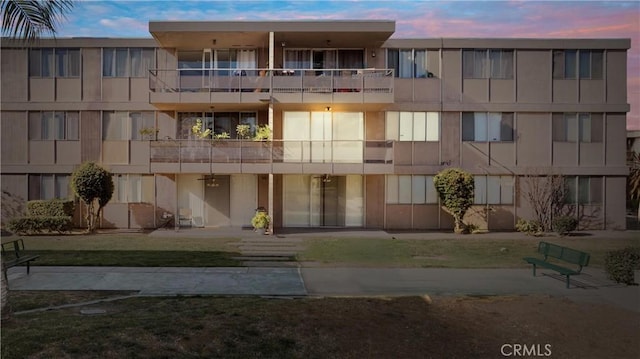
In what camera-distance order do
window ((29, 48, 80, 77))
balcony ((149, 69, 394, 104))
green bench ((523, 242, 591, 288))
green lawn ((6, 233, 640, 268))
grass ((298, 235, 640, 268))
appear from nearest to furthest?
1. green bench ((523, 242, 591, 288))
2. green lawn ((6, 233, 640, 268))
3. grass ((298, 235, 640, 268))
4. balcony ((149, 69, 394, 104))
5. window ((29, 48, 80, 77))

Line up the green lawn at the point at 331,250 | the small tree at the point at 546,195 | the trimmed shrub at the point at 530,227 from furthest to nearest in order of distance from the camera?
the small tree at the point at 546,195, the trimmed shrub at the point at 530,227, the green lawn at the point at 331,250

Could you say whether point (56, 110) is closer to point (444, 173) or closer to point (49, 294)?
point (49, 294)

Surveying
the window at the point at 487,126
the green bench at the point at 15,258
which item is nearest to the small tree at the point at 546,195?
the window at the point at 487,126

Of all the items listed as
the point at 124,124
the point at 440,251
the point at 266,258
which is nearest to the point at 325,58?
the point at 124,124

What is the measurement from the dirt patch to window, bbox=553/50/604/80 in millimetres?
16516

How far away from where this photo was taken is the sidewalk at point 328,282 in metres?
11.5

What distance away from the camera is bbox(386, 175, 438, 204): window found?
23.2m

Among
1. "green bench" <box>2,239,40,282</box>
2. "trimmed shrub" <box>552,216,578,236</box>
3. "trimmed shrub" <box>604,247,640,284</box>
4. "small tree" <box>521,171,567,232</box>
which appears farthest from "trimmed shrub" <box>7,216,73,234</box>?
"trimmed shrub" <box>552,216,578,236</box>

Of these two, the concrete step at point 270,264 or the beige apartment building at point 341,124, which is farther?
the beige apartment building at point 341,124

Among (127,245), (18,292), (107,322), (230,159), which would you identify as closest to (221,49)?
(230,159)

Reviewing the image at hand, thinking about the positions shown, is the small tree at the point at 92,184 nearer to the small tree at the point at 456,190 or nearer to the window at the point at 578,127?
the small tree at the point at 456,190

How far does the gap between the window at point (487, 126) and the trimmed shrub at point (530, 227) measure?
13.3 ft

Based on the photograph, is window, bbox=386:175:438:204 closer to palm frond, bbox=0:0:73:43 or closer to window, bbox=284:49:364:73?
window, bbox=284:49:364:73

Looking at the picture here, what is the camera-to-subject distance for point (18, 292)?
11.0m
